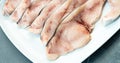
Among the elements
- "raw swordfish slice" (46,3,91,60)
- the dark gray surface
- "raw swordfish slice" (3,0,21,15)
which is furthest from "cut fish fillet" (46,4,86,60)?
"raw swordfish slice" (3,0,21,15)

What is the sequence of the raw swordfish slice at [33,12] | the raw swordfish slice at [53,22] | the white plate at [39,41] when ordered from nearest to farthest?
the white plate at [39,41] < the raw swordfish slice at [53,22] < the raw swordfish slice at [33,12]

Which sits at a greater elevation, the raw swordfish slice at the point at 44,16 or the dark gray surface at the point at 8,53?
the raw swordfish slice at the point at 44,16

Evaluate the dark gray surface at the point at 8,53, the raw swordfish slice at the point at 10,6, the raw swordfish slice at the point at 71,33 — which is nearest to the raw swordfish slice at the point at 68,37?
the raw swordfish slice at the point at 71,33

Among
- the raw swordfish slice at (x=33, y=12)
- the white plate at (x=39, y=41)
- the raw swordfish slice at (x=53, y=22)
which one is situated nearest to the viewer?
the white plate at (x=39, y=41)

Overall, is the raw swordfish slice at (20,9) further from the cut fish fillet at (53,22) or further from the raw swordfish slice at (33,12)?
the cut fish fillet at (53,22)

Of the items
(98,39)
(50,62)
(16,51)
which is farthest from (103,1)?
(16,51)

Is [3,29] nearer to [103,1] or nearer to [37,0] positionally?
[37,0]

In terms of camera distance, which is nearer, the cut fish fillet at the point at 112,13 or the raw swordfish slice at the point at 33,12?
the cut fish fillet at the point at 112,13
